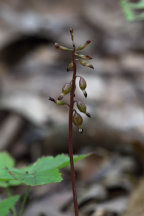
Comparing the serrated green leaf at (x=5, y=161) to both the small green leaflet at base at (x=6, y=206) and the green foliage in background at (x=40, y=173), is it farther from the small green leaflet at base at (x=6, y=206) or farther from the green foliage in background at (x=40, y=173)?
the small green leaflet at base at (x=6, y=206)

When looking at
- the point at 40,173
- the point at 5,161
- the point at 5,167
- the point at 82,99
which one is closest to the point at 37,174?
the point at 40,173

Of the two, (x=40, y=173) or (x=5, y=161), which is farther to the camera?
(x=5, y=161)

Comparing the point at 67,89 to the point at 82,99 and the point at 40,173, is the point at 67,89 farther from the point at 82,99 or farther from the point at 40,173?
the point at 82,99

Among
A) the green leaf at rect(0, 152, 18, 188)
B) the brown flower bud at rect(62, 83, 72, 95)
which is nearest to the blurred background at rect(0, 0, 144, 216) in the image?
the green leaf at rect(0, 152, 18, 188)

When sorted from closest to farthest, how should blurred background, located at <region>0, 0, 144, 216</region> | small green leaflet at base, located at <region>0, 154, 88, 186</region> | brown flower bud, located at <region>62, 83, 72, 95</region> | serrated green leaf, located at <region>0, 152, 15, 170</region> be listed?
brown flower bud, located at <region>62, 83, 72, 95</region>, small green leaflet at base, located at <region>0, 154, 88, 186</region>, serrated green leaf, located at <region>0, 152, 15, 170</region>, blurred background, located at <region>0, 0, 144, 216</region>

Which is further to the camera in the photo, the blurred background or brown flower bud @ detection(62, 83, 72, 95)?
the blurred background

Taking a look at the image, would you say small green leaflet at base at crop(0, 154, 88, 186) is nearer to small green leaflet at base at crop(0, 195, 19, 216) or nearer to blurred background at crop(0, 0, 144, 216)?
small green leaflet at base at crop(0, 195, 19, 216)
